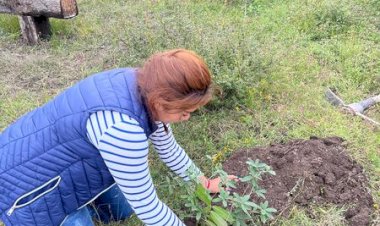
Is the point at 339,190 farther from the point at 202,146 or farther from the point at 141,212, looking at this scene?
the point at 141,212

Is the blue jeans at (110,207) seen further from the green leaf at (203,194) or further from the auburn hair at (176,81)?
the auburn hair at (176,81)

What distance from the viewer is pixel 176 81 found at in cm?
172

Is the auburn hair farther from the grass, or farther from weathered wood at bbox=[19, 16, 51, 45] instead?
weathered wood at bbox=[19, 16, 51, 45]

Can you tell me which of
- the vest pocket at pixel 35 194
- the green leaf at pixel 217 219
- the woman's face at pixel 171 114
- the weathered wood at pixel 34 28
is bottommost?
the green leaf at pixel 217 219

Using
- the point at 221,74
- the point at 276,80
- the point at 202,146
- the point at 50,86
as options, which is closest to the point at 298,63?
the point at 276,80

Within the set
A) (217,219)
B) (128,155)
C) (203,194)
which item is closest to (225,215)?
(217,219)

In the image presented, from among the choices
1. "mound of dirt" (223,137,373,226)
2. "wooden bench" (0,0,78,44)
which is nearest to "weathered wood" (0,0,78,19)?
"wooden bench" (0,0,78,44)

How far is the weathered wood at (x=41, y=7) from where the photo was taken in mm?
4770

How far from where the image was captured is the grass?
11.4ft

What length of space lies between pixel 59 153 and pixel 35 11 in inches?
129

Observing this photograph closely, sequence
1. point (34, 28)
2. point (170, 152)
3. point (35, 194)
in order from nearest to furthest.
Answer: point (35, 194)
point (170, 152)
point (34, 28)

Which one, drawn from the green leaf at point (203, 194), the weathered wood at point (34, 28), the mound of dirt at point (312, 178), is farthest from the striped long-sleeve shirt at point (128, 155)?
the weathered wood at point (34, 28)

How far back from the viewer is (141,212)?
6.61ft

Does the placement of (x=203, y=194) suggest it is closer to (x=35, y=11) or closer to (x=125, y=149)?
(x=125, y=149)
